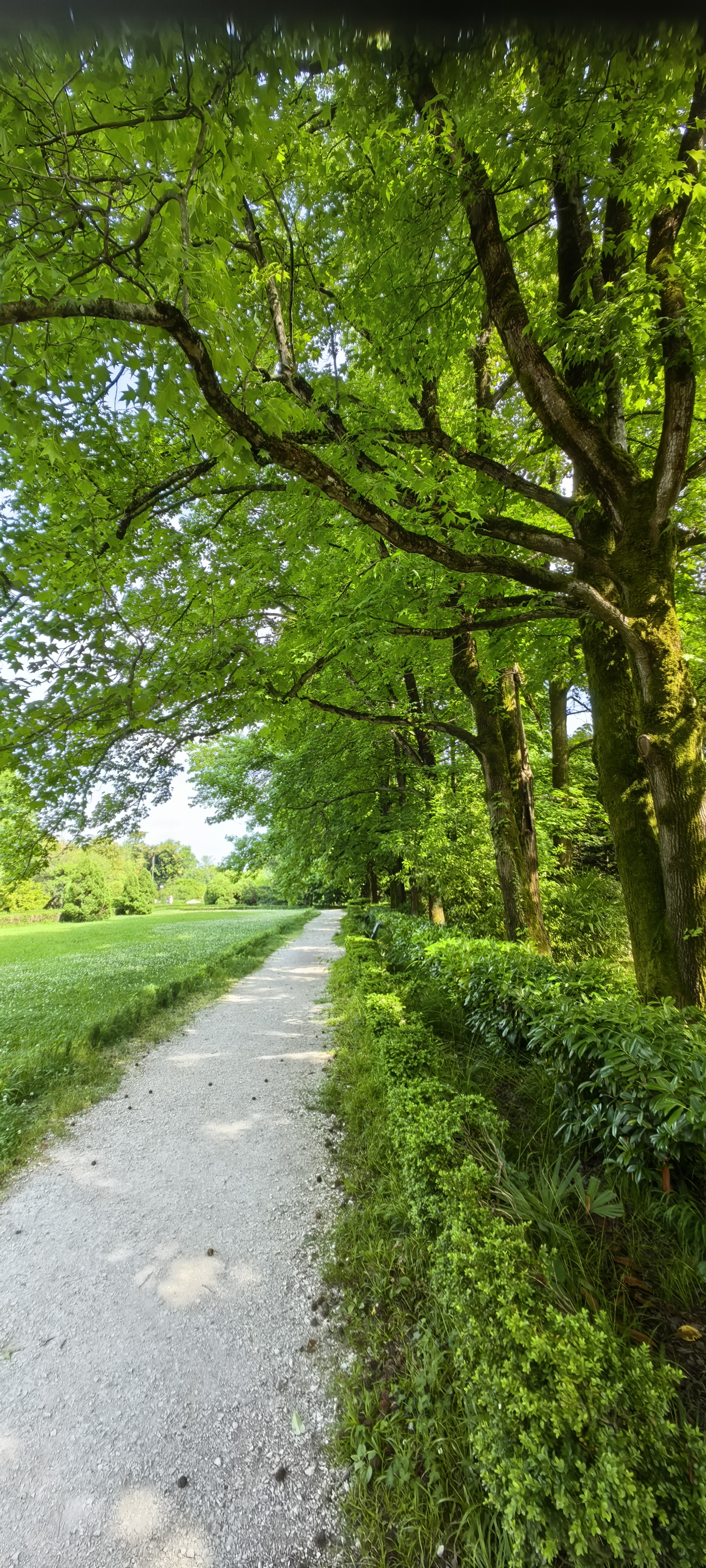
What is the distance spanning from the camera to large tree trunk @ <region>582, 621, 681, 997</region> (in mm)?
4246

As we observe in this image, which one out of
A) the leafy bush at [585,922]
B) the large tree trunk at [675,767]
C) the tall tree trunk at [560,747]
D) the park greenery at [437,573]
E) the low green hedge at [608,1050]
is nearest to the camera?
the park greenery at [437,573]

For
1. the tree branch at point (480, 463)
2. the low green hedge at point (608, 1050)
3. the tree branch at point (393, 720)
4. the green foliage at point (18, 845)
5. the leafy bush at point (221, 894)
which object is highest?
the tree branch at point (480, 463)

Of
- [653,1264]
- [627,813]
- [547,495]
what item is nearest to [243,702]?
[547,495]

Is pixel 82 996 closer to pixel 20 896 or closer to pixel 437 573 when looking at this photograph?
pixel 20 896

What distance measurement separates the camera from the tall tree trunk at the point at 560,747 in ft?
37.7

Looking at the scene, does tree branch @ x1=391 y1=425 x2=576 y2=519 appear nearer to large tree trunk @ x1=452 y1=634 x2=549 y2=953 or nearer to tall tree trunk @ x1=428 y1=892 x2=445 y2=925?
large tree trunk @ x1=452 y1=634 x2=549 y2=953

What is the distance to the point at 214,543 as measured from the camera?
19.7 ft

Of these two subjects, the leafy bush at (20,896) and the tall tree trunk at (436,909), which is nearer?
the leafy bush at (20,896)

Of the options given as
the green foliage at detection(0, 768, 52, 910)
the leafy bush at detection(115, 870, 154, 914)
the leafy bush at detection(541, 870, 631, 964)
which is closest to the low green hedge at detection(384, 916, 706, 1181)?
the leafy bush at detection(541, 870, 631, 964)

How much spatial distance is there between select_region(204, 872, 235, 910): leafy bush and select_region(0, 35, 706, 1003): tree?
2107 inches

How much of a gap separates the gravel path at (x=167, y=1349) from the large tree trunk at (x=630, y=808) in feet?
10.3

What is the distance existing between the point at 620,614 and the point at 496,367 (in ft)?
15.4

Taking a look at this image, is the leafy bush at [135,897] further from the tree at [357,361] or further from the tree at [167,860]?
the tree at [357,361]

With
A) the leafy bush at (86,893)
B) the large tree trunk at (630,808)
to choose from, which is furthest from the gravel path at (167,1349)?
the leafy bush at (86,893)
